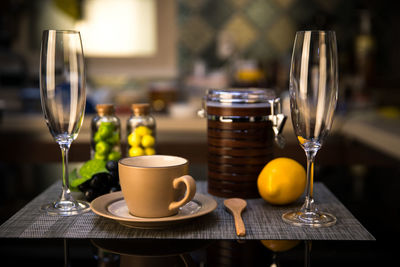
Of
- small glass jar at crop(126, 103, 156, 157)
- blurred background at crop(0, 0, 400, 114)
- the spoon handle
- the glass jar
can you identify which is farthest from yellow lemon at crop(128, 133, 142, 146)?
blurred background at crop(0, 0, 400, 114)

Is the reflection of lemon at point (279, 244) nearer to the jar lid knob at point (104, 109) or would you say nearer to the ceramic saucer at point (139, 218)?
the ceramic saucer at point (139, 218)

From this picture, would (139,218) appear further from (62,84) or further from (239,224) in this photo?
(62,84)

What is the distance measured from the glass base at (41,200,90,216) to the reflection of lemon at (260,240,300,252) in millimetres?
298

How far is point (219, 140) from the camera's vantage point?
834mm

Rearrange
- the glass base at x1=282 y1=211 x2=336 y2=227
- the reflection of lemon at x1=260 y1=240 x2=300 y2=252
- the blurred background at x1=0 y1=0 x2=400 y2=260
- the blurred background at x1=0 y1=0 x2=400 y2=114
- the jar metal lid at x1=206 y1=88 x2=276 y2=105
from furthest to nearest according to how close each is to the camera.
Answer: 1. the blurred background at x1=0 y1=0 x2=400 y2=114
2. the blurred background at x1=0 y1=0 x2=400 y2=260
3. the jar metal lid at x1=206 y1=88 x2=276 y2=105
4. the glass base at x1=282 y1=211 x2=336 y2=227
5. the reflection of lemon at x1=260 y1=240 x2=300 y2=252

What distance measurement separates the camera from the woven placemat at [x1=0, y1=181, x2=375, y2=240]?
24.0 inches

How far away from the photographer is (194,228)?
0.64 meters

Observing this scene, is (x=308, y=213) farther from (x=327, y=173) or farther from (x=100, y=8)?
(x=100, y=8)

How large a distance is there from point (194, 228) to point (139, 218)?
0.08 m

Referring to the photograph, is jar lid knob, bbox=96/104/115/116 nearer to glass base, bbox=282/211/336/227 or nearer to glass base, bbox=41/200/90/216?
glass base, bbox=41/200/90/216

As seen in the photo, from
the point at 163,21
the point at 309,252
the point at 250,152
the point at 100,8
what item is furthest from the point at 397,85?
the point at 309,252

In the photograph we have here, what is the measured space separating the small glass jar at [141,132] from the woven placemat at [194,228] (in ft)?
0.71

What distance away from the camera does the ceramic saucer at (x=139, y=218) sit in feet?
2.02

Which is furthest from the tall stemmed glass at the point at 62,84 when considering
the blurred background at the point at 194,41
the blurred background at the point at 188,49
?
the blurred background at the point at 194,41
